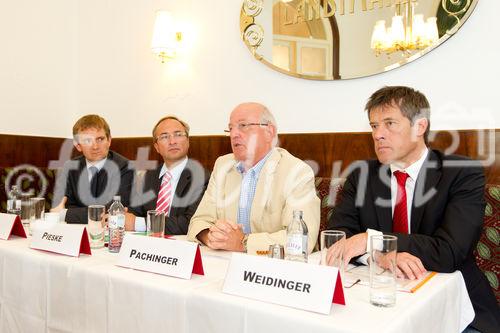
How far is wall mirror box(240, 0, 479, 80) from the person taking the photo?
2314mm

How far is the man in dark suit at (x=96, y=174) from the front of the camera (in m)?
2.67

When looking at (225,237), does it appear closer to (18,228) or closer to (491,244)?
(18,228)

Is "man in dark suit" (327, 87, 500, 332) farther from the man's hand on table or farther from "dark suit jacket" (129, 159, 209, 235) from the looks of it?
"dark suit jacket" (129, 159, 209, 235)

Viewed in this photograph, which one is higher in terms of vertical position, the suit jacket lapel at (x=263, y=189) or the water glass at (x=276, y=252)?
the suit jacket lapel at (x=263, y=189)

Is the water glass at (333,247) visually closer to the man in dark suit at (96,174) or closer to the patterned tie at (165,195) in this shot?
the patterned tie at (165,195)

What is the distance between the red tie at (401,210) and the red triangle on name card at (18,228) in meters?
1.44

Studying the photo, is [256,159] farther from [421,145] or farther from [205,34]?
[205,34]

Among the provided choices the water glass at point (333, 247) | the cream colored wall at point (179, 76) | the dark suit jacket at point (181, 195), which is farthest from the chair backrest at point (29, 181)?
the water glass at point (333, 247)

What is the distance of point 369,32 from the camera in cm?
251

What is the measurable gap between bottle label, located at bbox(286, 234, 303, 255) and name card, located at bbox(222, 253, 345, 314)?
0.67 ft

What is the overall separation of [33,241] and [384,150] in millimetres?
1331

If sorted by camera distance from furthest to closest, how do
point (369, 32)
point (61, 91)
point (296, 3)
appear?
point (61, 91) < point (296, 3) < point (369, 32)

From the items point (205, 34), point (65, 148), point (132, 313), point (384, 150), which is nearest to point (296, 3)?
point (205, 34)

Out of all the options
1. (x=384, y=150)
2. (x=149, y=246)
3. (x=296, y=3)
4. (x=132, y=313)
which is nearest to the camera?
(x=132, y=313)
